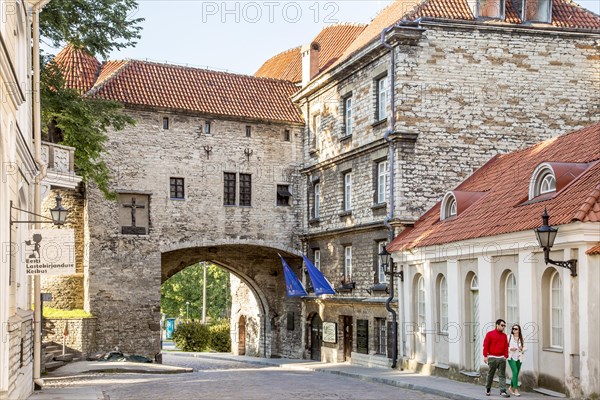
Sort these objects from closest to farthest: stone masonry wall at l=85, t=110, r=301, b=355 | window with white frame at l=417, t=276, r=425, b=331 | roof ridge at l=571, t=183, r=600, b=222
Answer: roof ridge at l=571, t=183, r=600, b=222 → window with white frame at l=417, t=276, r=425, b=331 → stone masonry wall at l=85, t=110, r=301, b=355

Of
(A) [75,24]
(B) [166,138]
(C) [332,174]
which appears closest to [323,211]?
(C) [332,174]

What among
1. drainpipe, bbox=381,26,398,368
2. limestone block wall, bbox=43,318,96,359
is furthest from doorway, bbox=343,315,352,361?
limestone block wall, bbox=43,318,96,359

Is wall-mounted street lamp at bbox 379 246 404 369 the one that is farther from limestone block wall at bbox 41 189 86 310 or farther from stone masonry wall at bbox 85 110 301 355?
limestone block wall at bbox 41 189 86 310

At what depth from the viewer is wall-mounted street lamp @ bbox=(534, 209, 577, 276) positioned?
1770 cm

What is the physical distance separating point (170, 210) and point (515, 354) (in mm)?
18193

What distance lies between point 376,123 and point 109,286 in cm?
1096

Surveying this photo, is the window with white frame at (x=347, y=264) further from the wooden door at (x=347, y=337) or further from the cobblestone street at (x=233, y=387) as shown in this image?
the cobblestone street at (x=233, y=387)

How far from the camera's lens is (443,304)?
25.0 meters

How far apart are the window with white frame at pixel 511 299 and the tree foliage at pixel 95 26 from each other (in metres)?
11.7

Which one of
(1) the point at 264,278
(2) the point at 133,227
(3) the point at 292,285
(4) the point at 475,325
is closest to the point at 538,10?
(4) the point at 475,325

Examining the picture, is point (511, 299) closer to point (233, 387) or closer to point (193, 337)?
point (233, 387)

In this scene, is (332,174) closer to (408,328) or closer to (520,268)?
(408,328)

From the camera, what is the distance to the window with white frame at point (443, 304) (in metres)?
24.8

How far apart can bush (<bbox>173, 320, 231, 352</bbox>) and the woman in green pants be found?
102ft
